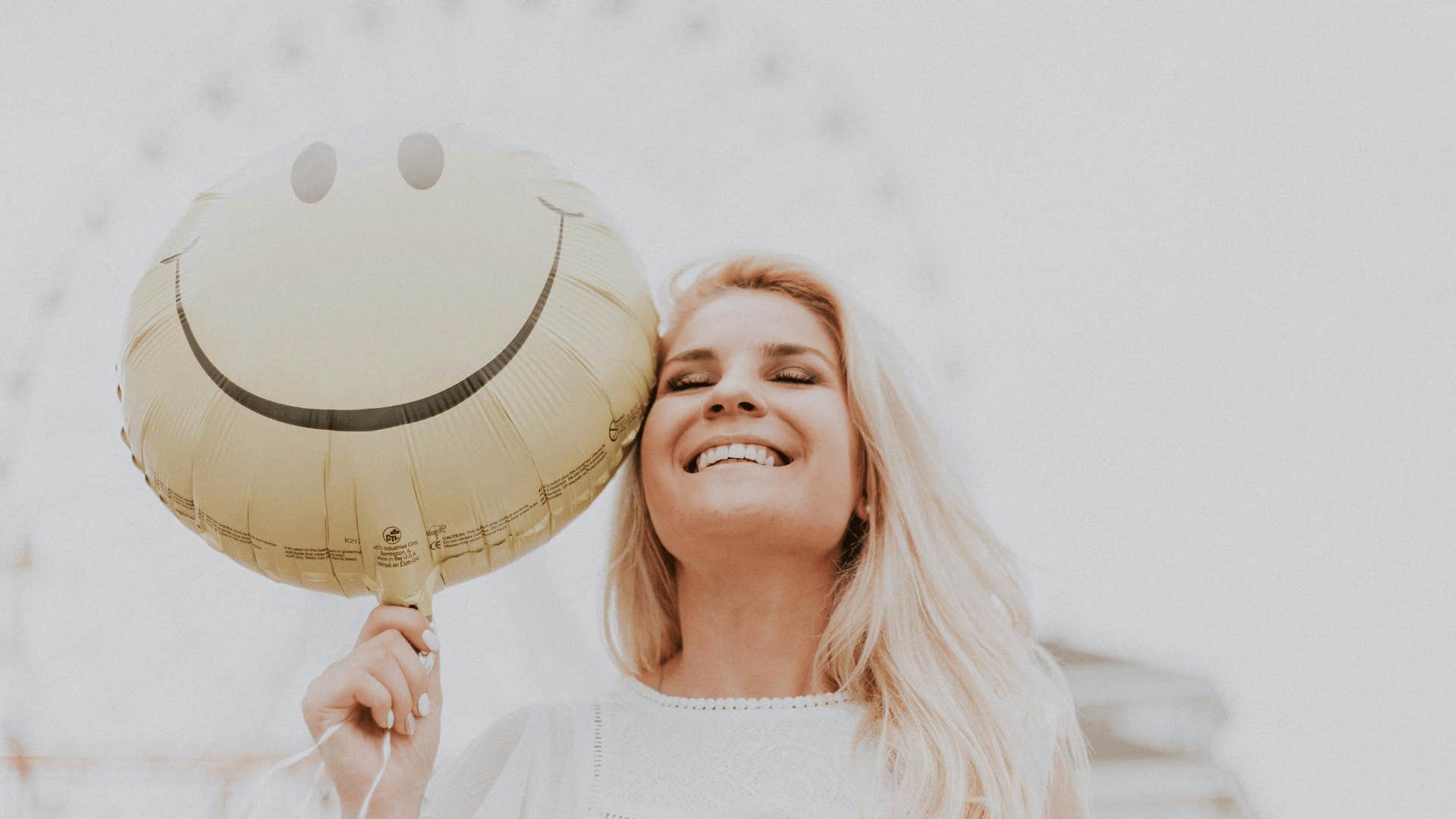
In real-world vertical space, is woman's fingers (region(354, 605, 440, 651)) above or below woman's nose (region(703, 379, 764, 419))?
below

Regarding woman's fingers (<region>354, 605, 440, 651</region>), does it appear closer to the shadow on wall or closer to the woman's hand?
the woman's hand

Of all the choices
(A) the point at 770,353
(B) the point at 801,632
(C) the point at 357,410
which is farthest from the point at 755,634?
(C) the point at 357,410

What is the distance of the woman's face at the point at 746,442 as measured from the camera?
198cm

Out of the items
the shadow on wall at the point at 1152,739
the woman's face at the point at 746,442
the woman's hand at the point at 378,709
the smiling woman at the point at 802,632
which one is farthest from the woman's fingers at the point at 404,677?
the shadow on wall at the point at 1152,739

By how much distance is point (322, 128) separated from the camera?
1859mm

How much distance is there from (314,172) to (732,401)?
2.61 feet

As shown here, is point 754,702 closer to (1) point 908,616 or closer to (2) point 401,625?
(1) point 908,616

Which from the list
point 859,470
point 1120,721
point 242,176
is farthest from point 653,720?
point 1120,721

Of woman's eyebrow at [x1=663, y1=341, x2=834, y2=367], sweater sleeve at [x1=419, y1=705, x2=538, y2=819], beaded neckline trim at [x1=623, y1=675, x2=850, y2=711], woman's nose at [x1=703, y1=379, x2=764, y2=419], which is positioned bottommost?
sweater sleeve at [x1=419, y1=705, x2=538, y2=819]

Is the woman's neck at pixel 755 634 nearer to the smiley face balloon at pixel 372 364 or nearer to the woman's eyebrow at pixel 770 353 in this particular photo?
the woman's eyebrow at pixel 770 353

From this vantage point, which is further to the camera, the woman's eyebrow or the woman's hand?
the woman's eyebrow

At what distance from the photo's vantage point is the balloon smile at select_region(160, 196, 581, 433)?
154cm

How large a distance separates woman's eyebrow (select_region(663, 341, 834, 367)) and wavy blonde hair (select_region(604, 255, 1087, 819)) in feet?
0.35

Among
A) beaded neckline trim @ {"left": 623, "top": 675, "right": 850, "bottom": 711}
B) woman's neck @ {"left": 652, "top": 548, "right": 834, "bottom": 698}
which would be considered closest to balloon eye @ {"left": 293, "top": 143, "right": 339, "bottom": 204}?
woman's neck @ {"left": 652, "top": 548, "right": 834, "bottom": 698}
